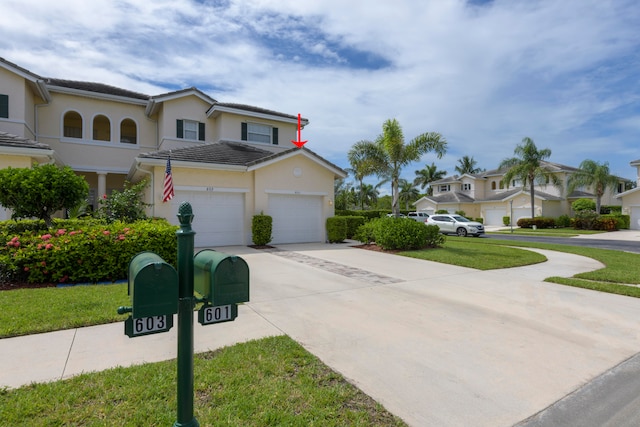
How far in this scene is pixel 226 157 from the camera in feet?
49.8

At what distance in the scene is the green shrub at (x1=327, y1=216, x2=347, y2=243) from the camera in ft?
53.6

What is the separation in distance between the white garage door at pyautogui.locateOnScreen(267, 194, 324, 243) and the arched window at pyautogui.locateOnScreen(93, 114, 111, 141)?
40.6 ft

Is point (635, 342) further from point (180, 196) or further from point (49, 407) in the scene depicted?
point (180, 196)

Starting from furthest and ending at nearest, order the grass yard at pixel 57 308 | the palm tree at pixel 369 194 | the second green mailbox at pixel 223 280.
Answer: the palm tree at pixel 369 194
the grass yard at pixel 57 308
the second green mailbox at pixel 223 280

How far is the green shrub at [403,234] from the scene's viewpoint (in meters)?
13.4

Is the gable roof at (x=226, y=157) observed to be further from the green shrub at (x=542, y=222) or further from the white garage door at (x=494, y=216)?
the white garage door at (x=494, y=216)

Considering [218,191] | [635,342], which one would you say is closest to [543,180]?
[218,191]

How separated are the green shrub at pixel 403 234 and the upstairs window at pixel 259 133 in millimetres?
9218

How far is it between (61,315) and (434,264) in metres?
9.02

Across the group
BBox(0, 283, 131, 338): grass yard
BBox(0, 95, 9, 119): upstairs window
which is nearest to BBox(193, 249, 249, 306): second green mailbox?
BBox(0, 283, 131, 338): grass yard

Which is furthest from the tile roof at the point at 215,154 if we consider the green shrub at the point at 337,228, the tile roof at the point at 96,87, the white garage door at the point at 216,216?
the tile roof at the point at 96,87

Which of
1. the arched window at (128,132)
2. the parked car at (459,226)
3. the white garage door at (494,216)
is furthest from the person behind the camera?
the white garage door at (494,216)

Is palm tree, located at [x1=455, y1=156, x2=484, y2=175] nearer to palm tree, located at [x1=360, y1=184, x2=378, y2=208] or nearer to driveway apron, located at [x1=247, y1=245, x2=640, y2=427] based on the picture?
palm tree, located at [x1=360, y1=184, x2=378, y2=208]

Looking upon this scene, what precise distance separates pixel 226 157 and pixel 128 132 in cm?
1067
